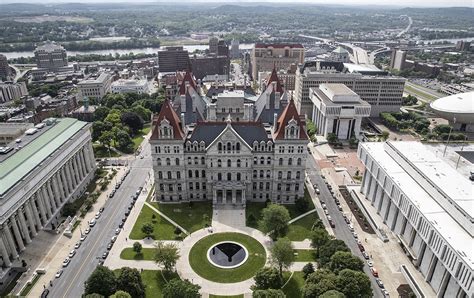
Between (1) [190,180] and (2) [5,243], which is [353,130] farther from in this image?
(2) [5,243]

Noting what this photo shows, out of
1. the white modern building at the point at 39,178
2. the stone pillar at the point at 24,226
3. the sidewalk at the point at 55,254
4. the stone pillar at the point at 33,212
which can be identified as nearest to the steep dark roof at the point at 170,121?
the white modern building at the point at 39,178

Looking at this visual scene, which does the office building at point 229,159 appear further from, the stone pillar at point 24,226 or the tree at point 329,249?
the stone pillar at point 24,226

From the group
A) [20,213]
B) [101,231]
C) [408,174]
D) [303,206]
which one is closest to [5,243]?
[20,213]

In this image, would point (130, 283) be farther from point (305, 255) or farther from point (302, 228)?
point (302, 228)

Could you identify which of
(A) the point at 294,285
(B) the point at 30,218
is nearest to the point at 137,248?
(B) the point at 30,218

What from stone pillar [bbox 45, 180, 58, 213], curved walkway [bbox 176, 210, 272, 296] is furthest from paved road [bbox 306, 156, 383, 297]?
stone pillar [bbox 45, 180, 58, 213]

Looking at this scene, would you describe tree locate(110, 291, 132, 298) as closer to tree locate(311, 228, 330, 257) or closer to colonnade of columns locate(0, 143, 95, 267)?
colonnade of columns locate(0, 143, 95, 267)

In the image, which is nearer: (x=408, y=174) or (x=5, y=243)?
(x=5, y=243)

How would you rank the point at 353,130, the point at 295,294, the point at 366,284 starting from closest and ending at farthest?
the point at 366,284
the point at 295,294
the point at 353,130
